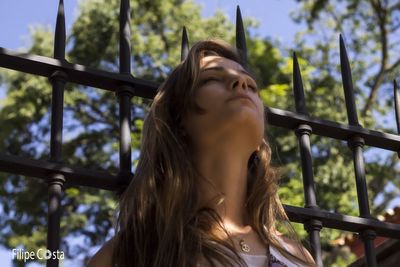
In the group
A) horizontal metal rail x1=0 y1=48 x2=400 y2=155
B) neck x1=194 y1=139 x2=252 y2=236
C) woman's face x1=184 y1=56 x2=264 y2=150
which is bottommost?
neck x1=194 y1=139 x2=252 y2=236

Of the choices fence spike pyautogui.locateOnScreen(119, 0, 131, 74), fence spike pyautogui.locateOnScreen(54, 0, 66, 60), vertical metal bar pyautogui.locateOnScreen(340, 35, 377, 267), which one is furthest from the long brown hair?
vertical metal bar pyautogui.locateOnScreen(340, 35, 377, 267)

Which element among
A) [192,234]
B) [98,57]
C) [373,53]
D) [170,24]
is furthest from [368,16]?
[192,234]

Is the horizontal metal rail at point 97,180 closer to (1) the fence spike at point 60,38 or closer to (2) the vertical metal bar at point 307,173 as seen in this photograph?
(2) the vertical metal bar at point 307,173

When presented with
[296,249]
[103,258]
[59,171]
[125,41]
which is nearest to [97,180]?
[59,171]

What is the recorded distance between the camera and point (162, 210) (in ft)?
7.38

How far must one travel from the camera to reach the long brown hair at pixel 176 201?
7.09 ft

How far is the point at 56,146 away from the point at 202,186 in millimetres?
472

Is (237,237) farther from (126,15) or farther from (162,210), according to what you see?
(126,15)

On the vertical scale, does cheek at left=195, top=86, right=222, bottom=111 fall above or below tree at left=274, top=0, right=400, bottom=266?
below

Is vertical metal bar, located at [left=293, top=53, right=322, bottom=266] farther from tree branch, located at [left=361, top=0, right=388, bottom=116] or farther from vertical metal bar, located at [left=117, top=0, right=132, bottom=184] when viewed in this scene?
tree branch, located at [left=361, top=0, right=388, bottom=116]

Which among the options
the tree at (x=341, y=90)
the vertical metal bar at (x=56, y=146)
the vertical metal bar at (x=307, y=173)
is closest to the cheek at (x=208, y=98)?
the vertical metal bar at (x=56, y=146)

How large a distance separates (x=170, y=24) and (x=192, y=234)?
11.5 m

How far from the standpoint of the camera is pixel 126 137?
2576 mm

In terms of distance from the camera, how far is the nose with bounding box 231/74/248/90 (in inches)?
92.7
